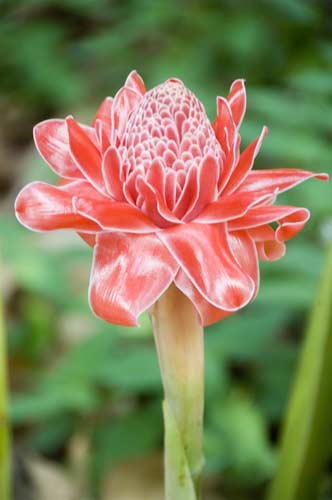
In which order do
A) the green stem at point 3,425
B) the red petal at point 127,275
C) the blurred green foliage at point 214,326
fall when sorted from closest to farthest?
the red petal at point 127,275 → the green stem at point 3,425 → the blurred green foliage at point 214,326

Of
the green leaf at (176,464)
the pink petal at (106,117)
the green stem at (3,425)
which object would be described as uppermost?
the pink petal at (106,117)

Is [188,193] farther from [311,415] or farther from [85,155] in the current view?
[311,415]

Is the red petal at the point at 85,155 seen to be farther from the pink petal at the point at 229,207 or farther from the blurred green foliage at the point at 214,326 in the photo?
the blurred green foliage at the point at 214,326

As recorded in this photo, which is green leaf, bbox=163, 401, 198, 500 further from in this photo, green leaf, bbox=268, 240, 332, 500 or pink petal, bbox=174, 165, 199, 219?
green leaf, bbox=268, 240, 332, 500

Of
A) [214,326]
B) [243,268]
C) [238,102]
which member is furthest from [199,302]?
[214,326]

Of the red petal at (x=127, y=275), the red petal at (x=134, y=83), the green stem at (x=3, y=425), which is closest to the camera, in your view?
the red petal at (x=127, y=275)

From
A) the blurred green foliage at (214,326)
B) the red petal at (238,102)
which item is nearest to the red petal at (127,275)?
the red petal at (238,102)
